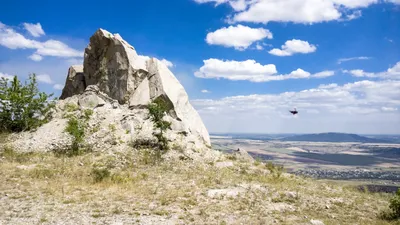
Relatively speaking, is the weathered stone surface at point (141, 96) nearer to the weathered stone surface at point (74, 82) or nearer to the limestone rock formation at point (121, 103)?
the limestone rock formation at point (121, 103)

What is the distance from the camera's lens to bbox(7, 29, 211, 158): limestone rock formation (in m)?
29.5

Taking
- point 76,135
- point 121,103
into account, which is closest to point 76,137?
point 76,135

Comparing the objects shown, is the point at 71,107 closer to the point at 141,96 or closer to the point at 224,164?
the point at 141,96

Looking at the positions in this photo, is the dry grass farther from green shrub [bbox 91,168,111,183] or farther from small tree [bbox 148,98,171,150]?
small tree [bbox 148,98,171,150]

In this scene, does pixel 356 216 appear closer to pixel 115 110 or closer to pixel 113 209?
pixel 113 209

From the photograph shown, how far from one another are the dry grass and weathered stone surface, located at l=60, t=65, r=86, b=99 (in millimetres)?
15377

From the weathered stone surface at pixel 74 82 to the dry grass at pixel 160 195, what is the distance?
15.4 m

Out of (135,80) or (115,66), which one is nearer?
(135,80)

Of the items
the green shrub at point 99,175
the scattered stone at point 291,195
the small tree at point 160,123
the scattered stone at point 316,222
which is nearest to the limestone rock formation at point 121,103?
the small tree at point 160,123

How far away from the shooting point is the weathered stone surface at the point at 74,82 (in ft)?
130

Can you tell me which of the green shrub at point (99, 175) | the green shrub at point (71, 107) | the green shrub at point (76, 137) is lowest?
the green shrub at point (99, 175)

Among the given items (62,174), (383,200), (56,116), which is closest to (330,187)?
(383,200)

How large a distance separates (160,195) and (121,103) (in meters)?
19.3

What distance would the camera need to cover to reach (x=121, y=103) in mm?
34250
